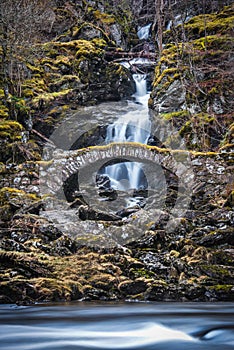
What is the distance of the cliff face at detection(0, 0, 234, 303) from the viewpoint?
5965 millimetres

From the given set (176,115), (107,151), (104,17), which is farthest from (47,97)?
(104,17)

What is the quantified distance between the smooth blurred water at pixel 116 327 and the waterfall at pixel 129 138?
9.06 meters

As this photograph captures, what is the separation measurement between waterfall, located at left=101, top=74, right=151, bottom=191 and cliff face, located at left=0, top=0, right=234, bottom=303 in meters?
0.70

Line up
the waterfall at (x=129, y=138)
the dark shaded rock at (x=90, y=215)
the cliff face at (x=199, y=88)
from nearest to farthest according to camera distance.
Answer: the dark shaded rock at (x=90, y=215)
the cliff face at (x=199, y=88)
the waterfall at (x=129, y=138)

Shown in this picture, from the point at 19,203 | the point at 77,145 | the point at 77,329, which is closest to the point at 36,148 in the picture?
the point at 77,145

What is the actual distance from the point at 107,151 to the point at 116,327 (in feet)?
25.3

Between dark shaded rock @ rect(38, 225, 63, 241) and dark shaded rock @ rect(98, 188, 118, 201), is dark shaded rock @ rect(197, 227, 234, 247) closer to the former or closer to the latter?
dark shaded rock @ rect(38, 225, 63, 241)

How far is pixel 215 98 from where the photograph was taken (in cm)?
1320

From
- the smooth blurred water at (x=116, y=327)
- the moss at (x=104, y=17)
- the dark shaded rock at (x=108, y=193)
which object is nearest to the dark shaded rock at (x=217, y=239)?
the smooth blurred water at (x=116, y=327)

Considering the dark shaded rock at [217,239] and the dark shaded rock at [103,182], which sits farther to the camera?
the dark shaded rock at [103,182]

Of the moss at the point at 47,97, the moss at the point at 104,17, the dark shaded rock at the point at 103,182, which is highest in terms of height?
the moss at the point at 104,17

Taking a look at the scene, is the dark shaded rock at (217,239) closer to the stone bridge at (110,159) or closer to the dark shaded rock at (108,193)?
the stone bridge at (110,159)

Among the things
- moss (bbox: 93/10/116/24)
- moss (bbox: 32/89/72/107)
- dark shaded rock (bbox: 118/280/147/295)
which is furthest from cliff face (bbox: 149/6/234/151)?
moss (bbox: 93/10/116/24)

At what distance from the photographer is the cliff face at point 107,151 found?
19.6 ft
